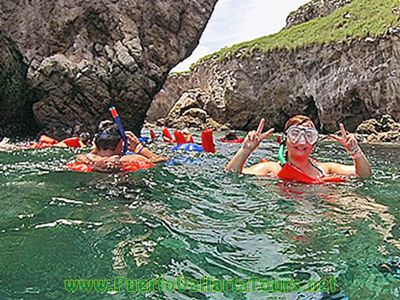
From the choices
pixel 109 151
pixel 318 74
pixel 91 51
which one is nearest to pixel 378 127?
pixel 318 74

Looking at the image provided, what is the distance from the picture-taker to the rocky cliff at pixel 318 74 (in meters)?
21.5

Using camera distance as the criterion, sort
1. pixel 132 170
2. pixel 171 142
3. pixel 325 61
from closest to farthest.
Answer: pixel 132 170 < pixel 171 142 < pixel 325 61

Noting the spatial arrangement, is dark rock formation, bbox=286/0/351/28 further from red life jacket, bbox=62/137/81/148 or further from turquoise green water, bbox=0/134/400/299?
turquoise green water, bbox=0/134/400/299

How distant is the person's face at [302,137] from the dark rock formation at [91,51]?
9439 mm

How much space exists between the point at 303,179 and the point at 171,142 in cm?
1016

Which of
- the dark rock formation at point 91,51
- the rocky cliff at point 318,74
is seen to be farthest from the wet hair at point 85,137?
the rocky cliff at point 318,74

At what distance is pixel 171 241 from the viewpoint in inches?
127

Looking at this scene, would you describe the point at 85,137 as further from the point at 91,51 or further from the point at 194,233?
the point at 194,233

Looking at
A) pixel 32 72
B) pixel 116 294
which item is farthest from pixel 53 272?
pixel 32 72

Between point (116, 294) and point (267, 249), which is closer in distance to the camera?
point (116, 294)

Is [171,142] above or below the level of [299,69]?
below

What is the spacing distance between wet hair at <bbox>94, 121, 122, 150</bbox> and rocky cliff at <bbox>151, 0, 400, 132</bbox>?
696 inches

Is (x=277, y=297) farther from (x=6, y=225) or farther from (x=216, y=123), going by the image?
(x=216, y=123)

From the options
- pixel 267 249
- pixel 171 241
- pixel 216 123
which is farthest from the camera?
pixel 216 123
